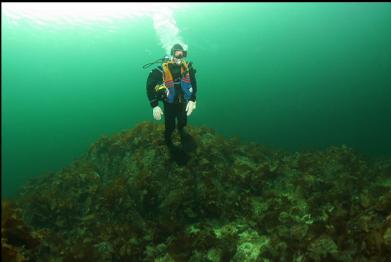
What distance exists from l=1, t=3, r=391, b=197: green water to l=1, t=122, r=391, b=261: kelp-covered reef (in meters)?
23.1

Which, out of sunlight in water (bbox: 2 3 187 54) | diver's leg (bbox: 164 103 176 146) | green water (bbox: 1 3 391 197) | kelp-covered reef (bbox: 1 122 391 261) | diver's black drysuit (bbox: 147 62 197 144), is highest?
green water (bbox: 1 3 391 197)

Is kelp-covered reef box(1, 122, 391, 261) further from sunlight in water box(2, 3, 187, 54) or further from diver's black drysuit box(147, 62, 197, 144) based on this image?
sunlight in water box(2, 3, 187, 54)

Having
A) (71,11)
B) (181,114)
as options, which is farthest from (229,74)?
(181,114)

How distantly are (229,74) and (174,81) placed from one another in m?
96.6

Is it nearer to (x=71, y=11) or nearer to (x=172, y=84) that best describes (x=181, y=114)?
(x=172, y=84)

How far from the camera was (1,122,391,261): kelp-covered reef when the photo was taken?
16.8 ft

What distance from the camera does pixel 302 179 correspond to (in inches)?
301

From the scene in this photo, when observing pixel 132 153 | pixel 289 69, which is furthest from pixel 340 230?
pixel 289 69

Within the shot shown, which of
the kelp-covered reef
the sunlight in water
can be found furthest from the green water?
the kelp-covered reef

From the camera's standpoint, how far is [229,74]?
102 meters

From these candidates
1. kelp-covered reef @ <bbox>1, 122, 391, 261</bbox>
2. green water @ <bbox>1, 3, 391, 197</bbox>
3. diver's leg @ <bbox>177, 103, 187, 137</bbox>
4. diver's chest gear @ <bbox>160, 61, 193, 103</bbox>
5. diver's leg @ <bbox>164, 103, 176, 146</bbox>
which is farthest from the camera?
green water @ <bbox>1, 3, 391, 197</bbox>

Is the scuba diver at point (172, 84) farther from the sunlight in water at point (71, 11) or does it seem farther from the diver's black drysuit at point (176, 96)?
the sunlight in water at point (71, 11)

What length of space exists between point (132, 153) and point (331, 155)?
19.6 ft

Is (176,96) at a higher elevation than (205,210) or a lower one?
higher
